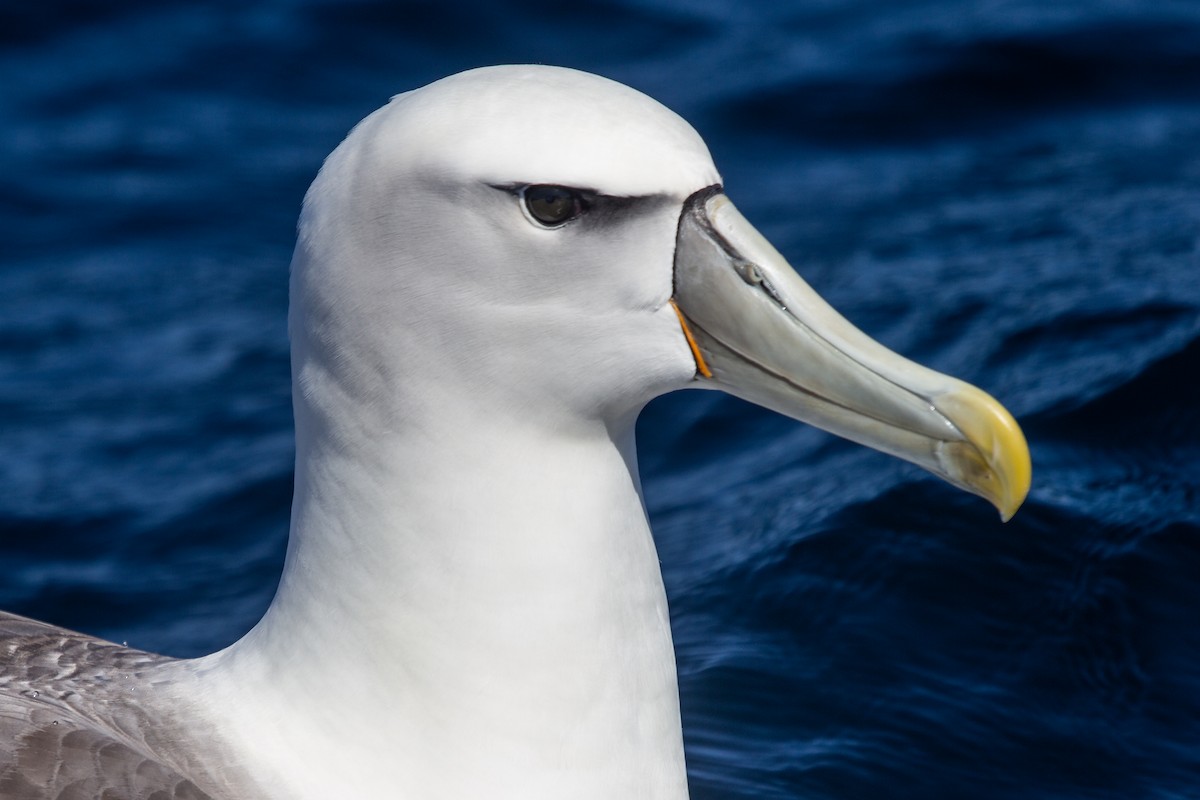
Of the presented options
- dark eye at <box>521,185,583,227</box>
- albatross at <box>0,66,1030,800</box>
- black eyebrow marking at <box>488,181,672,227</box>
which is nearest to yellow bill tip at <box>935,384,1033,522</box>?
albatross at <box>0,66,1030,800</box>

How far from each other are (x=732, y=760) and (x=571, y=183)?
87.2 inches

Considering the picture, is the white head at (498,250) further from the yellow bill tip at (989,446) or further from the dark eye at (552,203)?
the yellow bill tip at (989,446)

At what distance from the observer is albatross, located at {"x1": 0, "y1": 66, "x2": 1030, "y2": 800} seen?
286cm

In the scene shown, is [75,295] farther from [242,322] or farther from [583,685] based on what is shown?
[583,685]

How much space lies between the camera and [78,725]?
309 centimetres

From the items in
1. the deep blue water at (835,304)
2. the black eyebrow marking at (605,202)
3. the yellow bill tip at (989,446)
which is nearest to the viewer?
the black eyebrow marking at (605,202)

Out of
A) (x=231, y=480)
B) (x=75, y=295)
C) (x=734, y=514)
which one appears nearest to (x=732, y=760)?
(x=734, y=514)

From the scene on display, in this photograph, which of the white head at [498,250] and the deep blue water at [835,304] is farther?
the deep blue water at [835,304]

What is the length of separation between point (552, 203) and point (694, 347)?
0.38m

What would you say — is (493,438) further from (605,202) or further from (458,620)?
(605,202)

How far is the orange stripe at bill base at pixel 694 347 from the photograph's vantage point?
3.00 metres

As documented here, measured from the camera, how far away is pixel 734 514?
5.79m

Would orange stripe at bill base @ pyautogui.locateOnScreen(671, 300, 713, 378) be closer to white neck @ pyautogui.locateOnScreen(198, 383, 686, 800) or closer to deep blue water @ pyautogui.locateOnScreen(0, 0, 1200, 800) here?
white neck @ pyautogui.locateOnScreen(198, 383, 686, 800)

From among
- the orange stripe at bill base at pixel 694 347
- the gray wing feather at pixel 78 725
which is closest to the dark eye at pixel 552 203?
the orange stripe at bill base at pixel 694 347
